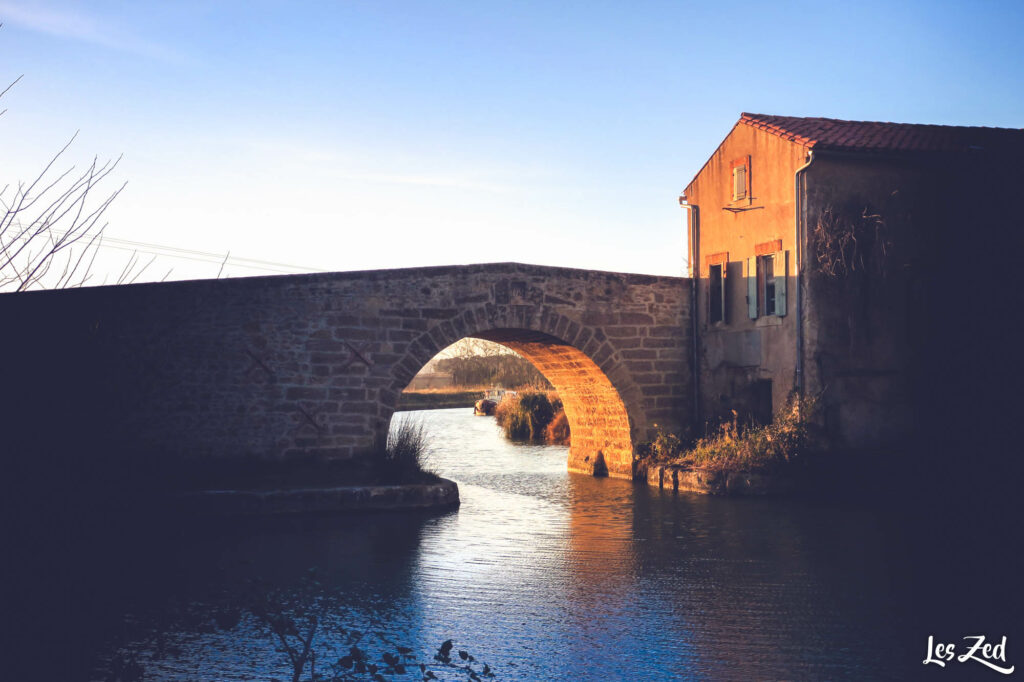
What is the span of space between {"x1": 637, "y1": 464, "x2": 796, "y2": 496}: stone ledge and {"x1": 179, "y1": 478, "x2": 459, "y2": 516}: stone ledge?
3527 millimetres

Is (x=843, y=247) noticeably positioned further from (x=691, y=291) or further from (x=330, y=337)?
(x=330, y=337)

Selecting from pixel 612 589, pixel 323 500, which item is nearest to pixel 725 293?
pixel 323 500

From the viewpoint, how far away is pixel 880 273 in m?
14.1

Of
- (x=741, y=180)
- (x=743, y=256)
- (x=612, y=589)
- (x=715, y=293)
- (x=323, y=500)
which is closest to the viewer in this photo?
(x=612, y=589)

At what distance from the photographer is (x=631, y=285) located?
15680 millimetres

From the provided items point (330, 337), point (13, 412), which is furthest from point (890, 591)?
point (330, 337)

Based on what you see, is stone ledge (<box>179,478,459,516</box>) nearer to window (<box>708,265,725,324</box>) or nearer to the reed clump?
window (<box>708,265,725,324</box>)

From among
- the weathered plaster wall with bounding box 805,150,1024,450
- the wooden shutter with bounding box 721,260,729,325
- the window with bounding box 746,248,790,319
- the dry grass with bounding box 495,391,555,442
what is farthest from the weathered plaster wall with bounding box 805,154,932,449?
the dry grass with bounding box 495,391,555,442

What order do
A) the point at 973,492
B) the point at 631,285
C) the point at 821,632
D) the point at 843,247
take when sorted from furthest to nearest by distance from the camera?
the point at 631,285, the point at 843,247, the point at 973,492, the point at 821,632

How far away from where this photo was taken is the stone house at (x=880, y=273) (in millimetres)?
13414

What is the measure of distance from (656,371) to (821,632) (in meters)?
9.97

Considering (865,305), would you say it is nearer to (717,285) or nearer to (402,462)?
(717,285)

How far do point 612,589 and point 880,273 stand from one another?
8614 mm

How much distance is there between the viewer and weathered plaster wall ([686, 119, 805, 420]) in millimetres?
14320
